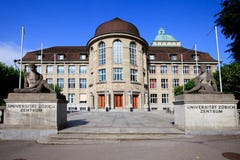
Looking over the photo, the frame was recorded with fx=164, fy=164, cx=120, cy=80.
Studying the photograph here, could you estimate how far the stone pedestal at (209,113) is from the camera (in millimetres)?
8402

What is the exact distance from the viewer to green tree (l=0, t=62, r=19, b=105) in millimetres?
24830

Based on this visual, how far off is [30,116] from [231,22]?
15.0 m

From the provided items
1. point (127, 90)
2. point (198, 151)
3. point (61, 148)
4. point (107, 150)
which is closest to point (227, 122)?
point (198, 151)

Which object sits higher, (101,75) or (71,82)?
(101,75)

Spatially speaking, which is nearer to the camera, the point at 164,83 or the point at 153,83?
the point at 153,83

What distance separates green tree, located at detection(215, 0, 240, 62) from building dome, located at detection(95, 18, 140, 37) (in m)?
22.7

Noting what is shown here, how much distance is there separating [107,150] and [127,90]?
2697cm

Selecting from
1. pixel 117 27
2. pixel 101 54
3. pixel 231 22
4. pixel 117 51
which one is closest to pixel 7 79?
pixel 101 54

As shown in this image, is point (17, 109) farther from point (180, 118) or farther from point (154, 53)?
point (154, 53)

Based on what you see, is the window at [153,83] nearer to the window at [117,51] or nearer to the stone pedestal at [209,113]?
the window at [117,51]

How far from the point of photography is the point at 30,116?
323 inches

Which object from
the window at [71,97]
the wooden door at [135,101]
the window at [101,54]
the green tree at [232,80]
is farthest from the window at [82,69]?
the green tree at [232,80]

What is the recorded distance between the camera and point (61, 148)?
6090 mm

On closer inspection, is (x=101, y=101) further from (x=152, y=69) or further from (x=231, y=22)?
(x=231, y=22)
